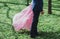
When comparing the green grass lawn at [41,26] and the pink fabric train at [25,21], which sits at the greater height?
the pink fabric train at [25,21]

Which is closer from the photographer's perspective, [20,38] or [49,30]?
[20,38]

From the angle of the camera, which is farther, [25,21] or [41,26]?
[41,26]

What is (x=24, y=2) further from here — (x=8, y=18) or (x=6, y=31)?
(x=6, y=31)

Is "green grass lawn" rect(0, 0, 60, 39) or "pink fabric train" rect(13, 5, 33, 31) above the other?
"pink fabric train" rect(13, 5, 33, 31)

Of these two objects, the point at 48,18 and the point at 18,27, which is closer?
the point at 18,27

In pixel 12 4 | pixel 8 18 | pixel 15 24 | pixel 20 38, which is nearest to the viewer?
pixel 20 38

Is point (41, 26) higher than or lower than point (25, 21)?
lower

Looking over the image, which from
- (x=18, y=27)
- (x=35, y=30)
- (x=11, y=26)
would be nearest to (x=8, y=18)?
(x=11, y=26)

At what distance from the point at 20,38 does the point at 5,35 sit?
409 millimetres

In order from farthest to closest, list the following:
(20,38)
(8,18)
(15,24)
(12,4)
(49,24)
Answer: (12,4) → (8,18) → (49,24) → (15,24) → (20,38)

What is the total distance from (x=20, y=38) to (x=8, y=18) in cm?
150

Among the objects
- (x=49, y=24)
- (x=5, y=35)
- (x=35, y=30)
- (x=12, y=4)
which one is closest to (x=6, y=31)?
(x=5, y=35)

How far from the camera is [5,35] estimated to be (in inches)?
217

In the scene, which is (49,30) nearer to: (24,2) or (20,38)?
(20,38)
